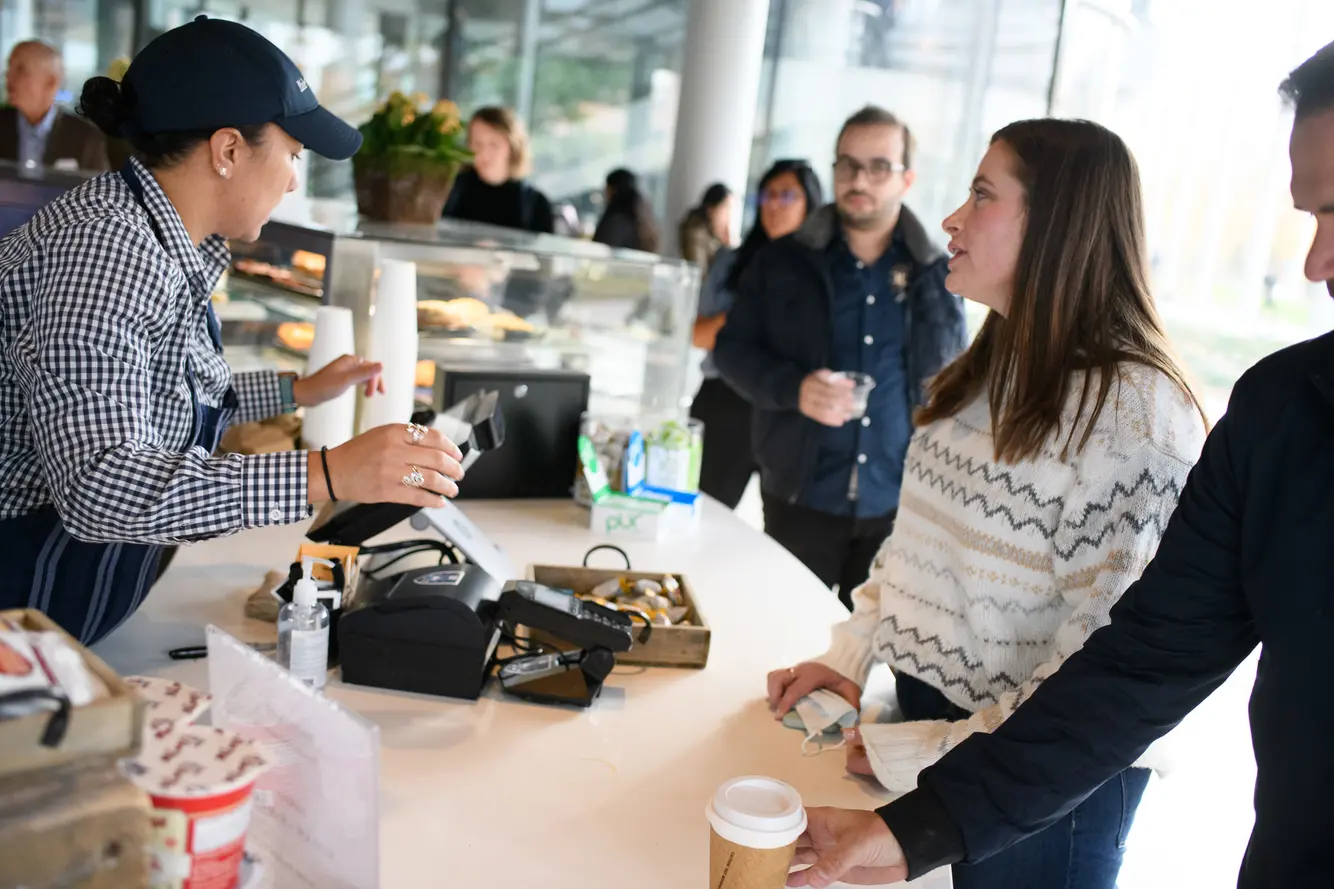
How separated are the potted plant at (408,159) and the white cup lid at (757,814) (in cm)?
232

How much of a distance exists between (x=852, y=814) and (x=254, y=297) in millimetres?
2523

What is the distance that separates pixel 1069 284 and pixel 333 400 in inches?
62.2

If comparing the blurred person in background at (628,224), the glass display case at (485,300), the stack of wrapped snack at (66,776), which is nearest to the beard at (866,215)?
the glass display case at (485,300)

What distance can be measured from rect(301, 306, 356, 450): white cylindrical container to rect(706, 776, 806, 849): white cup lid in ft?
5.34

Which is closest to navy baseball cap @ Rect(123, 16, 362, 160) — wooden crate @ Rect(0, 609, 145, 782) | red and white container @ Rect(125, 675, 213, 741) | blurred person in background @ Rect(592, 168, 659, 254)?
red and white container @ Rect(125, 675, 213, 741)

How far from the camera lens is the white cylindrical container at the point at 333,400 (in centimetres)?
249

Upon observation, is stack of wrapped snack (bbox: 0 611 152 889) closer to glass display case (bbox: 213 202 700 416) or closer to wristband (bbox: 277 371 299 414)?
wristband (bbox: 277 371 299 414)

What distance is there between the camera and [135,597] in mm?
1636

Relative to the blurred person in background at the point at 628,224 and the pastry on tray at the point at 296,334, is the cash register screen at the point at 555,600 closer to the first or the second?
the pastry on tray at the point at 296,334

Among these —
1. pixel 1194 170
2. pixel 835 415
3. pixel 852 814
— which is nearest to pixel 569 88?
pixel 1194 170

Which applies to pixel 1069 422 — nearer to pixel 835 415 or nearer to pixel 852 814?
pixel 852 814

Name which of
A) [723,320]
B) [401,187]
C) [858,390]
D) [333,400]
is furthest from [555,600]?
[723,320]

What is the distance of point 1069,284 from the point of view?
5.01 ft

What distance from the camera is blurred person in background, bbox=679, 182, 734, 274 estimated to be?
5121 mm
